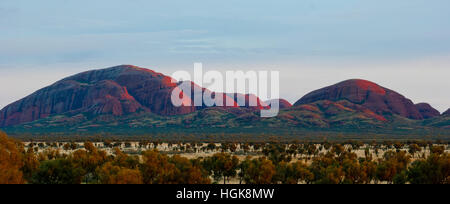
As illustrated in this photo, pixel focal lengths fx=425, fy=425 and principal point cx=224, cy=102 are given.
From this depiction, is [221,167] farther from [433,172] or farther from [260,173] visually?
[433,172]

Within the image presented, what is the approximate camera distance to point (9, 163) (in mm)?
37219

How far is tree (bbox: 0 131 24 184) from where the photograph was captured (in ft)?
98.6

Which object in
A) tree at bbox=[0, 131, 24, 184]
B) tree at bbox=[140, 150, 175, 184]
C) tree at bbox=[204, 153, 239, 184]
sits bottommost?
tree at bbox=[204, 153, 239, 184]

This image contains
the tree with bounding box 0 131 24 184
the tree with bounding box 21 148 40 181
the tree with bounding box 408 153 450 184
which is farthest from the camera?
the tree with bounding box 21 148 40 181

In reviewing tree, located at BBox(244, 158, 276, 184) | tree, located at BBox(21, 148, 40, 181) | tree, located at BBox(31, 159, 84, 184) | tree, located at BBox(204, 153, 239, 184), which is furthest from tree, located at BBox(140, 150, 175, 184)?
tree, located at BBox(21, 148, 40, 181)

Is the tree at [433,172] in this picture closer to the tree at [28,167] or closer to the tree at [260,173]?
the tree at [260,173]

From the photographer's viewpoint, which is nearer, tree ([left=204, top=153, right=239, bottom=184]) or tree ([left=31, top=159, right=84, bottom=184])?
tree ([left=31, top=159, right=84, bottom=184])

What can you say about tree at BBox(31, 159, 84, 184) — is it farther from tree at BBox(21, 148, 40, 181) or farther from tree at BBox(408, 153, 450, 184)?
tree at BBox(408, 153, 450, 184)

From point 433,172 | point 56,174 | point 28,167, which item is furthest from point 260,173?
point 28,167

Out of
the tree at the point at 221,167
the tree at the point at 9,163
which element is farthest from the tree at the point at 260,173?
the tree at the point at 9,163
